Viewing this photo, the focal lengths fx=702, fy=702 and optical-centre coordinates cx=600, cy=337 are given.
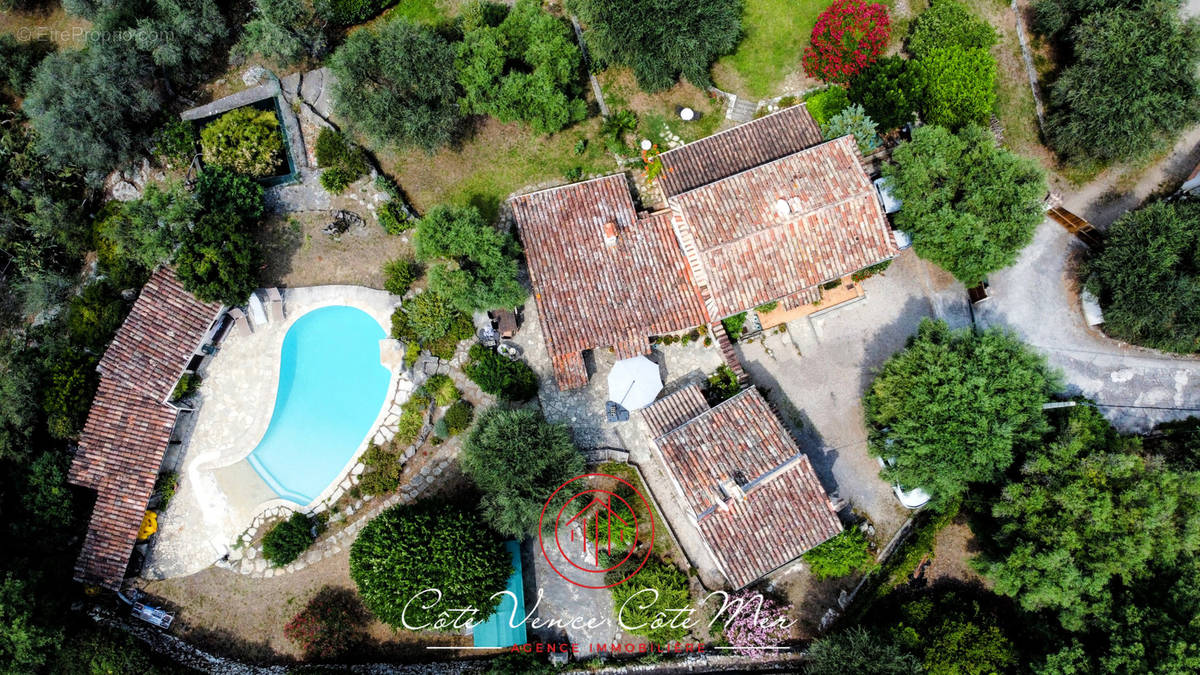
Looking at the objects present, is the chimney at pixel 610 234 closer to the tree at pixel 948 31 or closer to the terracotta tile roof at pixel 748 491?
the terracotta tile roof at pixel 748 491

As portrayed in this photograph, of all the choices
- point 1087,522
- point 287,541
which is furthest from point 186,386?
point 1087,522

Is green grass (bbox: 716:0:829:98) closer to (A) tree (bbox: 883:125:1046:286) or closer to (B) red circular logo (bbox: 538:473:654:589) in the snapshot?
(A) tree (bbox: 883:125:1046:286)

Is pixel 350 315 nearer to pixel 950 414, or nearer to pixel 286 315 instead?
pixel 286 315

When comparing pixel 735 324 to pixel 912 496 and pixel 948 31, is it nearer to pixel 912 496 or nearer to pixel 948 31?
pixel 912 496

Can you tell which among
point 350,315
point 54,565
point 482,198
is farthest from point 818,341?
point 54,565

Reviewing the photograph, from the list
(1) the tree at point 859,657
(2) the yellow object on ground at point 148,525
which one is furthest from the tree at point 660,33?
(2) the yellow object on ground at point 148,525

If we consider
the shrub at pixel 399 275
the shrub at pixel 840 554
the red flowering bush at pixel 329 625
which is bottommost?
the shrub at pixel 840 554

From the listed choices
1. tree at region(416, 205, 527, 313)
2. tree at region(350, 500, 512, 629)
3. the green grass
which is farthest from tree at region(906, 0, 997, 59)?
tree at region(350, 500, 512, 629)

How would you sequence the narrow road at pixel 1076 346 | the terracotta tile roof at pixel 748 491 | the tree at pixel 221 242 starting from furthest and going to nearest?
the narrow road at pixel 1076 346 → the tree at pixel 221 242 → the terracotta tile roof at pixel 748 491
